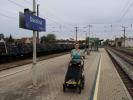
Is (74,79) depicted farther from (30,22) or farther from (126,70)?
(126,70)

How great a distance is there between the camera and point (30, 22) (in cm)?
1195

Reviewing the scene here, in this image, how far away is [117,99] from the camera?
9625 millimetres

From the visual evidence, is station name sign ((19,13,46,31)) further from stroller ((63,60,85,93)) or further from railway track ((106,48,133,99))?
railway track ((106,48,133,99))

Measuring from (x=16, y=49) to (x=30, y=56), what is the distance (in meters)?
6.34

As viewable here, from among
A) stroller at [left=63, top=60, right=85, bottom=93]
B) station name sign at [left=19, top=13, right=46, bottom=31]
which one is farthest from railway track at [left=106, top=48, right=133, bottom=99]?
station name sign at [left=19, top=13, right=46, bottom=31]

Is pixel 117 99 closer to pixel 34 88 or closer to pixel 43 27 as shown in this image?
pixel 34 88

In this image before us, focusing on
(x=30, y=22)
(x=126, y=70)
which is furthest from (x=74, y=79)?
(x=126, y=70)

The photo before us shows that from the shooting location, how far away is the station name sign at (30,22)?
1141cm

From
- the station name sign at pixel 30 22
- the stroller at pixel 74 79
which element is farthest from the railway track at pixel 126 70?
the station name sign at pixel 30 22

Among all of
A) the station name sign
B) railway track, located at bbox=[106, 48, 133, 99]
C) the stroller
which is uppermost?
the station name sign

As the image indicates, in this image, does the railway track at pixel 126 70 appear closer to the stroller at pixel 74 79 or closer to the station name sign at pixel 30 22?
the stroller at pixel 74 79

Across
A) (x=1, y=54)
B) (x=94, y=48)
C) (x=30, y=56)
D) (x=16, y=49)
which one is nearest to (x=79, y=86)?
(x=1, y=54)

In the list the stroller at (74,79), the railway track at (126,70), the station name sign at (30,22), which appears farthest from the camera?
the railway track at (126,70)

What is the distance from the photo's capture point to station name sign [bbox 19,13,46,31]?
37.4ft
